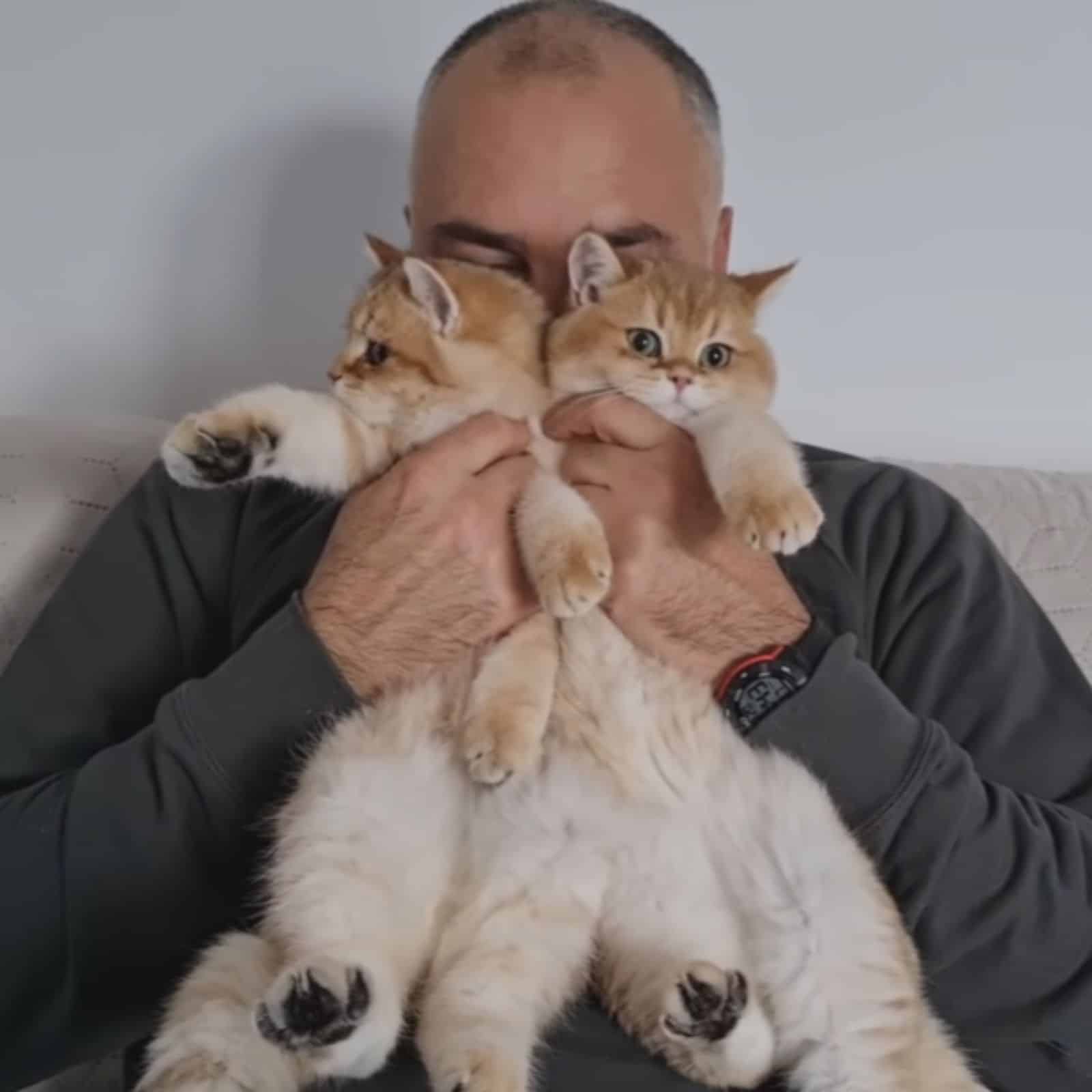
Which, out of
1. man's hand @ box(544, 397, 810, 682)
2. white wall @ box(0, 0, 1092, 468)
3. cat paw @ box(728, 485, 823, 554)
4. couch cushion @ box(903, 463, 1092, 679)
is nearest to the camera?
cat paw @ box(728, 485, 823, 554)

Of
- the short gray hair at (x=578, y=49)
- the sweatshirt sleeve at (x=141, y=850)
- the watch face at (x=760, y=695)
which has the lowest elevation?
the sweatshirt sleeve at (x=141, y=850)

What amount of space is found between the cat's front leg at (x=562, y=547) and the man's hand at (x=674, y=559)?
3 centimetres

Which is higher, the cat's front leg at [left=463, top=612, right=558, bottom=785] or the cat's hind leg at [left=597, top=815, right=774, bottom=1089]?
the cat's front leg at [left=463, top=612, right=558, bottom=785]

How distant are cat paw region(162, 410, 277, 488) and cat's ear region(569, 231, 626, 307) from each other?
39 centimetres

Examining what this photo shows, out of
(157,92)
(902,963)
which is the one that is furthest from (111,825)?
(157,92)

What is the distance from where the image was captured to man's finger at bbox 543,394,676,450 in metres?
1.24

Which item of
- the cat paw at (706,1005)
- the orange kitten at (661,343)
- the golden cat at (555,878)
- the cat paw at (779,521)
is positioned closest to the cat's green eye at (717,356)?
the orange kitten at (661,343)

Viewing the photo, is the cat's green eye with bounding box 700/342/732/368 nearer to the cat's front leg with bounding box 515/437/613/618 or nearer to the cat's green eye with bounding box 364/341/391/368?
the cat's front leg with bounding box 515/437/613/618

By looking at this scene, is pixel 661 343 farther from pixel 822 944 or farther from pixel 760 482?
pixel 822 944

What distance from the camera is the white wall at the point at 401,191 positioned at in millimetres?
1912

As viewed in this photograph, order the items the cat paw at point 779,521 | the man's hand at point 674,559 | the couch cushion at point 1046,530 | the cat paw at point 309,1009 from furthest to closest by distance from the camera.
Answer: the couch cushion at point 1046,530, the man's hand at point 674,559, the cat paw at point 779,521, the cat paw at point 309,1009

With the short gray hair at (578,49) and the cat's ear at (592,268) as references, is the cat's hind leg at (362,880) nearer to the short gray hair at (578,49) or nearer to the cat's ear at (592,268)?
the cat's ear at (592,268)

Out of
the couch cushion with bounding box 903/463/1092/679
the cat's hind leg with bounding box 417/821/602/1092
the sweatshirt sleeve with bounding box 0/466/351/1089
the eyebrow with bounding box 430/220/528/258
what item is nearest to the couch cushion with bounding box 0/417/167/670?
the sweatshirt sleeve with bounding box 0/466/351/1089

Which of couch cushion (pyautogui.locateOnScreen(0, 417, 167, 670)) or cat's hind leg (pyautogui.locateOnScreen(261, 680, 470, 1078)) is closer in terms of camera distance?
cat's hind leg (pyautogui.locateOnScreen(261, 680, 470, 1078))
